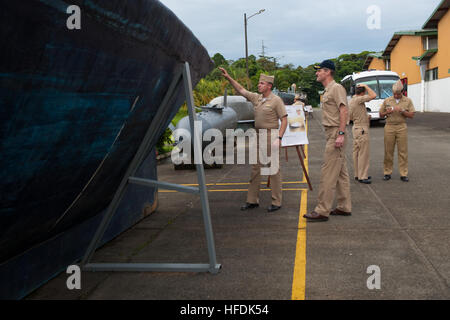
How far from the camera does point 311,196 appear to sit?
745cm

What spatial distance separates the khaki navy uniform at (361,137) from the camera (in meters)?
8.41

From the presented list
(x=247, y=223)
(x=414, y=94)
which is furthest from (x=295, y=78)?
(x=247, y=223)

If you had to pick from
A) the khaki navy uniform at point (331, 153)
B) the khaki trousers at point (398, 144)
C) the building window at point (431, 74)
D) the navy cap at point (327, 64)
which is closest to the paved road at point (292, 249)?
the khaki navy uniform at point (331, 153)

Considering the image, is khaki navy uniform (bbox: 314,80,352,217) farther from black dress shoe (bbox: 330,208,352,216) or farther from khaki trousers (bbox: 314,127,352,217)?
black dress shoe (bbox: 330,208,352,216)

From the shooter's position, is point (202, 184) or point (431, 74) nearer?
point (202, 184)

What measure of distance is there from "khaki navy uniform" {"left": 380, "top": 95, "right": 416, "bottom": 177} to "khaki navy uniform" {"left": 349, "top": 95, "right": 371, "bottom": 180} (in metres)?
0.44

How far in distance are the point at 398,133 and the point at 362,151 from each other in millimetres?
866

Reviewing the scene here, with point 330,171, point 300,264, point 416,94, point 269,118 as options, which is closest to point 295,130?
point 269,118

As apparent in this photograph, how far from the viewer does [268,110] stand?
635 cm

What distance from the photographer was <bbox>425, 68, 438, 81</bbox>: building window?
36656 mm

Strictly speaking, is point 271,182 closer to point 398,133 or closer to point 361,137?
point 361,137

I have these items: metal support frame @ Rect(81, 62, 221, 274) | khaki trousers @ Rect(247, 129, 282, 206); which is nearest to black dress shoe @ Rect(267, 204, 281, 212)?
khaki trousers @ Rect(247, 129, 282, 206)

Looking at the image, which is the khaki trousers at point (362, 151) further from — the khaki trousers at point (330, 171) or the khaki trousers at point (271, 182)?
the khaki trousers at point (330, 171)
